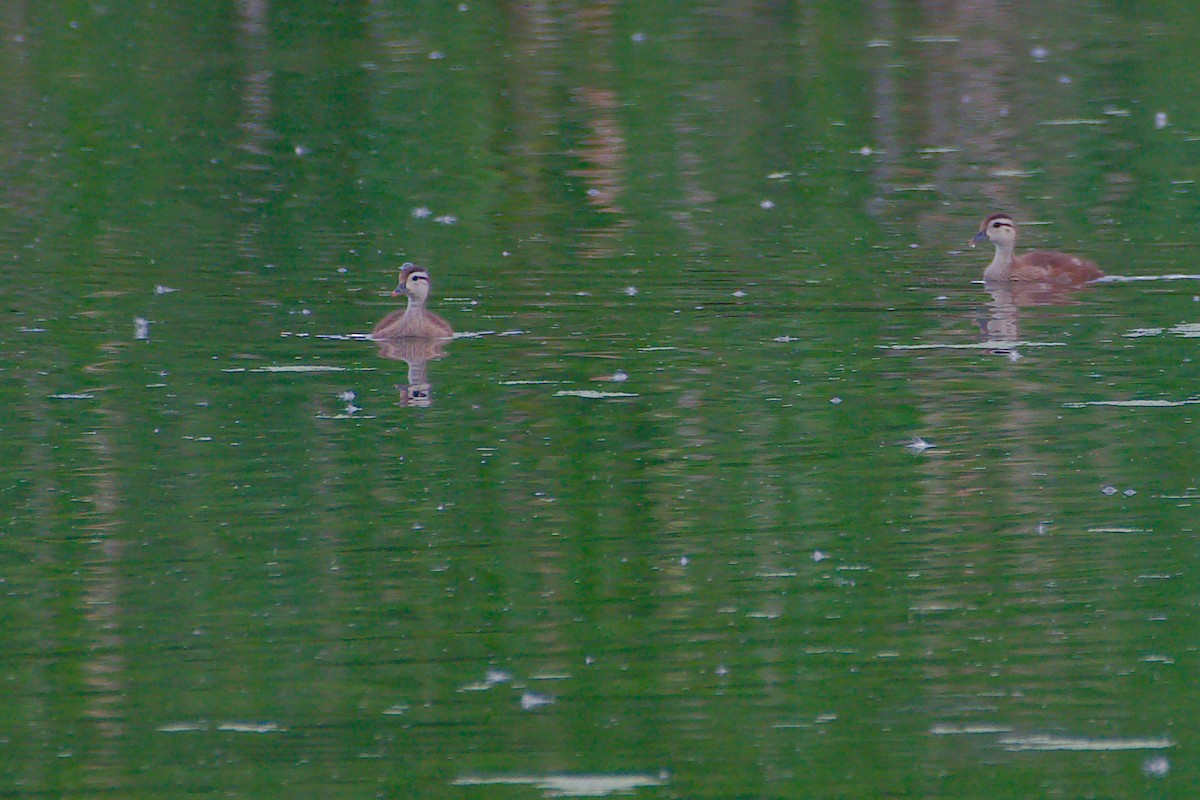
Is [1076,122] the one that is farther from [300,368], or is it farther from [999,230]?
[300,368]

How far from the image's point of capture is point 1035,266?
54.9 ft

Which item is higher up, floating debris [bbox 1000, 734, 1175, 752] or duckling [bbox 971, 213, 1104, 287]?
floating debris [bbox 1000, 734, 1175, 752]

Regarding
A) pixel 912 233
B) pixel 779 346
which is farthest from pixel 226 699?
pixel 912 233

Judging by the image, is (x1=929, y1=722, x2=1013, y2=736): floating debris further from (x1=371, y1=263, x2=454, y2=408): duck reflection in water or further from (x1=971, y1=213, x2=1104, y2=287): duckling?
(x1=971, y1=213, x2=1104, y2=287): duckling

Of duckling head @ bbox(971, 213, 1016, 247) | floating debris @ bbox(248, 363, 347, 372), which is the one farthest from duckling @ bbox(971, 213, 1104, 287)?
floating debris @ bbox(248, 363, 347, 372)

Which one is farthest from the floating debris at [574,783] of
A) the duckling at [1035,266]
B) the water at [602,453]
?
the duckling at [1035,266]

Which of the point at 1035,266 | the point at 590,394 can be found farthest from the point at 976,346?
the point at 590,394

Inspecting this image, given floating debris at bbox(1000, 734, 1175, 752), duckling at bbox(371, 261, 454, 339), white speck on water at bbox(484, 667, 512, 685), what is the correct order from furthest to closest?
1. duckling at bbox(371, 261, 454, 339)
2. white speck on water at bbox(484, 667, 512, 685)
3. floating debris at bbox(1000, 734, 1175, 752)

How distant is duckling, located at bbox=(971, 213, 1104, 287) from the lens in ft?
54.9

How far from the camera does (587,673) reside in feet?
29.0

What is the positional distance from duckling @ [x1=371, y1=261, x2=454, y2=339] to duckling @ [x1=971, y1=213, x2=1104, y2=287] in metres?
4.15

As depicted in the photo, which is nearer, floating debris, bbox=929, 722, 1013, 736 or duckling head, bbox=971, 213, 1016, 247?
floating debris, bbox=929, 722, 1013, 736

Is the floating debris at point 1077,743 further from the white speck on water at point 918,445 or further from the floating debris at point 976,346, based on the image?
the floating debris at point 976,346

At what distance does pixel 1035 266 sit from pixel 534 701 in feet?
29.7
